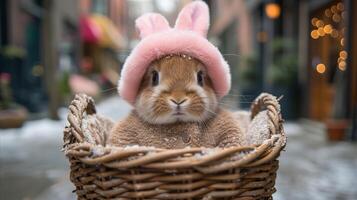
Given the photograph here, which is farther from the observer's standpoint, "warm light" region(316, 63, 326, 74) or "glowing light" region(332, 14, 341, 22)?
"warm light" region(316, 63, 326, 74)

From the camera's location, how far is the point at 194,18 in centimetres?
159

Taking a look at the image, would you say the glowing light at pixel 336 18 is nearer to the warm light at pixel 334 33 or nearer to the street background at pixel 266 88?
the street background at pixel 266 88

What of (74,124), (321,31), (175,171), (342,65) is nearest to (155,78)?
(74,124)

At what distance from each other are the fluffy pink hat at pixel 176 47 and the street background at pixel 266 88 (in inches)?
5.6

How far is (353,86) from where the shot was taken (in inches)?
261

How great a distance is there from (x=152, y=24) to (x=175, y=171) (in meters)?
0.70

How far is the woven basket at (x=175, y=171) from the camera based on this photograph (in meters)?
1.04

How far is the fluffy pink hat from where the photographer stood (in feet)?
4.77

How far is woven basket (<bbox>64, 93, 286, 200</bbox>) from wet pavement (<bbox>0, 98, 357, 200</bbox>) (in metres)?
0.87

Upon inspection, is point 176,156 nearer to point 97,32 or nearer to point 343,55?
point 343,55

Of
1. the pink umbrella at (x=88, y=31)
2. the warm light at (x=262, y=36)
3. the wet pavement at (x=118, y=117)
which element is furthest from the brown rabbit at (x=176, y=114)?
the pink umbrella at (x=88, y=31)

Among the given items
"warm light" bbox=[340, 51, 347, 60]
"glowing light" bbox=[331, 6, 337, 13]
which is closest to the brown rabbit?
"warm light" bbox=[340, 51, 347, 60]

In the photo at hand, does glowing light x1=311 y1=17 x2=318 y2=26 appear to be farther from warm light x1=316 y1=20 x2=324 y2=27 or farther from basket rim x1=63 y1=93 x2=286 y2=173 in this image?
basket rim x1=63 y1=93 x2=286 y2=173

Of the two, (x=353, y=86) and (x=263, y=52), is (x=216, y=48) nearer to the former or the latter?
(x=353, y=86)
